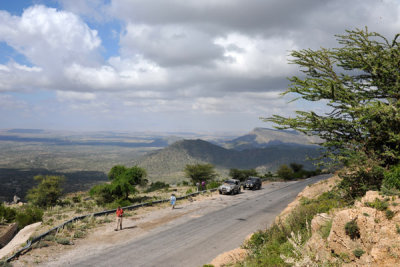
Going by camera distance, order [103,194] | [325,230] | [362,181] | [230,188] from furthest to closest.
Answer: [230,188]
[103,194]
[362,181]
[325,230]

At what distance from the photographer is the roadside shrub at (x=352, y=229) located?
7160mm

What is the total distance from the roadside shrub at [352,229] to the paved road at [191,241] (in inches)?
307

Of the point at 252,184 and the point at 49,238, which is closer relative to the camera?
the point at 49,238

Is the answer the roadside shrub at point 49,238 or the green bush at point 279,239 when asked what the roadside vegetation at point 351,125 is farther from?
the roadside shrub at point 49,238

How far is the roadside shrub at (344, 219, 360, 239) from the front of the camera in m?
7.16

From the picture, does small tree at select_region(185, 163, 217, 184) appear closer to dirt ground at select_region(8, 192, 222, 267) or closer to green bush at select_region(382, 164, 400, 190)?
dirt ground at select_region(8, 192, 222, 267)

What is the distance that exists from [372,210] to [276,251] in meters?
4.14

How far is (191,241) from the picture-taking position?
15953 mm

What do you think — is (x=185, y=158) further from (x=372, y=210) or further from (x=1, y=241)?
(x=372, y=210)

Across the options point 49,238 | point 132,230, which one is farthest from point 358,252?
point 49,238

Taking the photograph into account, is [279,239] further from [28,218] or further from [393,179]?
[28,218]

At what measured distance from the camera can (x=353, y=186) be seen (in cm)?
1118

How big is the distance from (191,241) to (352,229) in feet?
35.3

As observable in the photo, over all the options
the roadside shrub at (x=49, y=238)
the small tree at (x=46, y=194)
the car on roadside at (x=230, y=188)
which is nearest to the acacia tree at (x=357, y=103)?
the roadside shrub at (x=49, y=238)
